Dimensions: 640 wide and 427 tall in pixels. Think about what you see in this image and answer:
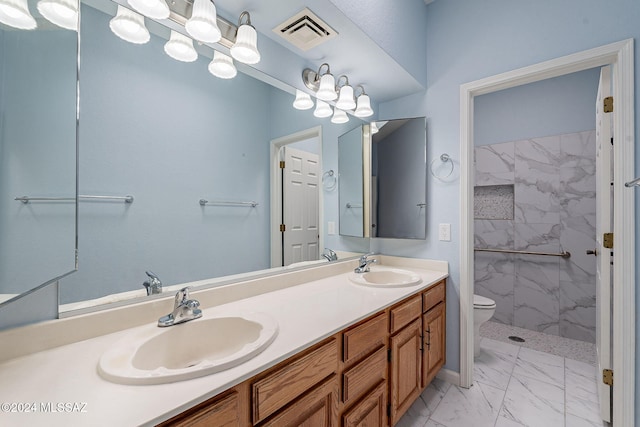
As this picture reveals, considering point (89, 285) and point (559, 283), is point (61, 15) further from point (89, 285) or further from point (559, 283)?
point (559, 283)

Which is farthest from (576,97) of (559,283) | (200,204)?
(200,204)

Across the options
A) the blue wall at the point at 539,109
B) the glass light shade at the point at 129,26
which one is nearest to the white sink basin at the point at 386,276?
the glass light shade at the point at 129,26

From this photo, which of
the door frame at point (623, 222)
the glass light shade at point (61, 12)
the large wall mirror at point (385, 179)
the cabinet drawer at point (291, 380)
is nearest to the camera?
the glass light shade at point (61, 12)

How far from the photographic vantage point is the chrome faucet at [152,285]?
1045 millimetres

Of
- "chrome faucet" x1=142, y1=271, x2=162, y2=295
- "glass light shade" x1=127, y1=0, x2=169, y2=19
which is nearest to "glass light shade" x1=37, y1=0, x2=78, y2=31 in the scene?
"glass light shade" x1=127, y1=0, x2=169, y2=19

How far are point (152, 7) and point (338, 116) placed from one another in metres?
1.22

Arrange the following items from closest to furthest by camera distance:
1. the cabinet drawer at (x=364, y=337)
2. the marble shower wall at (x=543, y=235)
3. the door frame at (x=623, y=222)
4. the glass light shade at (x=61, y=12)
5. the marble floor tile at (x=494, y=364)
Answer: the glass light shade at (x=61, y=12)
the cabinet drawer at (x=364, y=337)
the door frame at (x=623, y=222)
the marble floor tile at (x=494, y=364)
the marble shower wall at (x=543, y=235)

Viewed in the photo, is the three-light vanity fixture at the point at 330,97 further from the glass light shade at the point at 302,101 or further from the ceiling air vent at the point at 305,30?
the ceiling air vent at the point at 305,30

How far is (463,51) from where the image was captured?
1.96 meters

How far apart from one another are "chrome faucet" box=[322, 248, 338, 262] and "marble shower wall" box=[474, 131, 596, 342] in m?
2.10

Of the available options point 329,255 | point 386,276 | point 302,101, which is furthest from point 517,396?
point 302,101

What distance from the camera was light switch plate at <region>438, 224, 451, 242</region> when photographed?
1.99 m

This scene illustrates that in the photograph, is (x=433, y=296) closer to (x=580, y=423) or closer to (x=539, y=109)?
(x=580, y=423)

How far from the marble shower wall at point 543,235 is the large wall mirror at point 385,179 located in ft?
4.87
